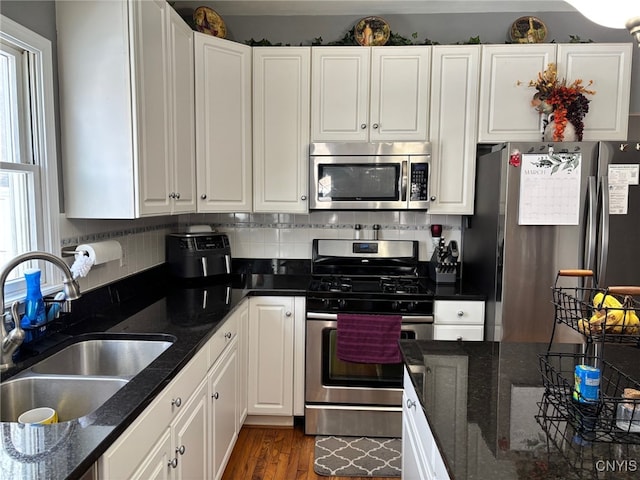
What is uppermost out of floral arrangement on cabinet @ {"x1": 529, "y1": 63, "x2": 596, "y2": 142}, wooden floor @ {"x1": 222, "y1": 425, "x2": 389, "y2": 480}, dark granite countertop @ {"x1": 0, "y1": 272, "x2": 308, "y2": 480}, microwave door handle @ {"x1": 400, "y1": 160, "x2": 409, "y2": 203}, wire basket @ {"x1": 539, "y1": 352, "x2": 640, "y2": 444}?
floral arrangement on cabinet @ {"x1": 529, "y1": 63, "x2": 596, "y2": 142}

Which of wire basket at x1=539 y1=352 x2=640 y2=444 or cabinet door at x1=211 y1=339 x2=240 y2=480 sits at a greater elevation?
wire basket at x1=539 y1=352 x2=640 y2=444

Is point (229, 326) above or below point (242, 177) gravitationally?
below

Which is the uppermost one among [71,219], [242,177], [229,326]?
[242,177]

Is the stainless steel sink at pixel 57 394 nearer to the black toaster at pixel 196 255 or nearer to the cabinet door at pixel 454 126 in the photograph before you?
the black toaster at pixel 196 255

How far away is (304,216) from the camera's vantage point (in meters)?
3.22

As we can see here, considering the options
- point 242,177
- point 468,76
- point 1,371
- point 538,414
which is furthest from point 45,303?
point 468,76

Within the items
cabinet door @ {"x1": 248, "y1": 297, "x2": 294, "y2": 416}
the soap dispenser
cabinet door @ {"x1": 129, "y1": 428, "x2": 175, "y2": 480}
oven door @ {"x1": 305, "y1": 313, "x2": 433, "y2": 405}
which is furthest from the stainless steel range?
the soap dispenser

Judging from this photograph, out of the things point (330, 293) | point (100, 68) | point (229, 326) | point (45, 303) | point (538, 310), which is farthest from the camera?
point (330, 293)

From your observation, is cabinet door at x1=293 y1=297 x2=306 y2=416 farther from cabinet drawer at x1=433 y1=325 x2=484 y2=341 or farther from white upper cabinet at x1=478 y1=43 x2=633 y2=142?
white upper cabinet at x1=478 y1=43 x2=633 y2=142

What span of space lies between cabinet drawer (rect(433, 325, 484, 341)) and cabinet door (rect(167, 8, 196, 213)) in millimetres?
1597

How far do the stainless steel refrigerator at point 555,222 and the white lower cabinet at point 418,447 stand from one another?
44.3 inches

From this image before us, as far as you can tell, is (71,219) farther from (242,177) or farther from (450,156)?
(450,156)

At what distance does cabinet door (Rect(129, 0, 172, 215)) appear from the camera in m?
1.91

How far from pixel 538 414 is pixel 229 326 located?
4.97 feet
